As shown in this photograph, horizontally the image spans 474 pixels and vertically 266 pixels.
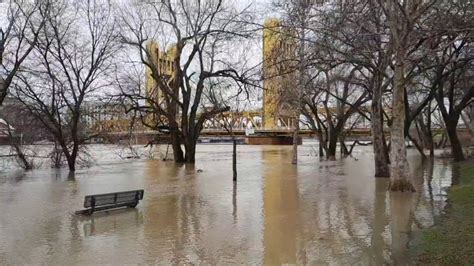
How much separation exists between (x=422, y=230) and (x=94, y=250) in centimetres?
619

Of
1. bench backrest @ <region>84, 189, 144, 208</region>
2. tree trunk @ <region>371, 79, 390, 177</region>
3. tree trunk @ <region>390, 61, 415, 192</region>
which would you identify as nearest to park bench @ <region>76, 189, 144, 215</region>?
bench backrest @ <region>84, 189, 144, 208</region>

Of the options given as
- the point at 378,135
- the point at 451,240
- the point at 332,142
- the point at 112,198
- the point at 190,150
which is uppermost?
the point at 378,135

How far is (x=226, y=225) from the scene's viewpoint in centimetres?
1162

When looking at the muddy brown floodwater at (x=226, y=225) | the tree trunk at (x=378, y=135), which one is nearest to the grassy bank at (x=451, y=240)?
the muddy brown floodwater at (x=226, y=225)

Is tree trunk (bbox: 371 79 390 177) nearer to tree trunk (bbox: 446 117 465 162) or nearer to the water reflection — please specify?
the water reflection

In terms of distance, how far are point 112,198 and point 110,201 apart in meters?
0.10

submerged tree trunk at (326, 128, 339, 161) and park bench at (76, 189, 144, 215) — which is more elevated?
submerged tree trunk at (326, 128, 339, 161)

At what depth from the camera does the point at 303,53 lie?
1909cm

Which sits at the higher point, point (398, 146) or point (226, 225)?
point (398, 146)

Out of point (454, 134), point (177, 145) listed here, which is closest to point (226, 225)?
point (454, 134)

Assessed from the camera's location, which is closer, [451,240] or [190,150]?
[451,240]

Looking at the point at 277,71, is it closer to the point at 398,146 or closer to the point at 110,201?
the point at 398,146

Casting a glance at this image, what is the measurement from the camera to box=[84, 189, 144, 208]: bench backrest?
1323cm

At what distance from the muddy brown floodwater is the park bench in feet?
0.97
